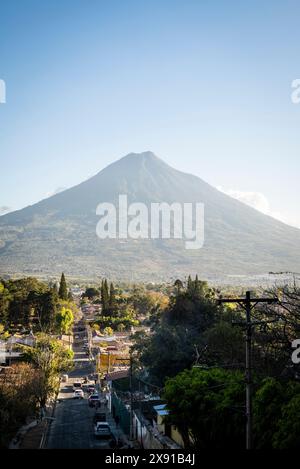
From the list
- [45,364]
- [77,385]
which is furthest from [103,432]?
[77,385]

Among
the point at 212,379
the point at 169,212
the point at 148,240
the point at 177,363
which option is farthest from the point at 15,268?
A: the point at 212,379

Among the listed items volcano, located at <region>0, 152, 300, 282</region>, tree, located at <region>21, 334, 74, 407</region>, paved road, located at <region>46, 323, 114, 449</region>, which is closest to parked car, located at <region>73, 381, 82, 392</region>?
→ paved road, located at <region>46, 323, 114, 449</region>

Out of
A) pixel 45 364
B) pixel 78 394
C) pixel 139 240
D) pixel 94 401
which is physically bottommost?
pixel 78 394

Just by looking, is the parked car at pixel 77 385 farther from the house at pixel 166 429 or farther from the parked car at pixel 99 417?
the house at pixel 166 429

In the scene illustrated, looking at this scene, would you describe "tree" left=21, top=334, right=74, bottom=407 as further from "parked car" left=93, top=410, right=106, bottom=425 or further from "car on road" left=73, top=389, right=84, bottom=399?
"parked car" left=93, top=410, right=106, bottom=425

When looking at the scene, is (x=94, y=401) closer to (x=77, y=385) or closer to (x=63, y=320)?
(x=77, y=385)

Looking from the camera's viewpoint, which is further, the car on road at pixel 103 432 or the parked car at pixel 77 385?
the parked car at pixel 77 385

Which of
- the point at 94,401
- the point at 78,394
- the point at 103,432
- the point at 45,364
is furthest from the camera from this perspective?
the point at 78,394

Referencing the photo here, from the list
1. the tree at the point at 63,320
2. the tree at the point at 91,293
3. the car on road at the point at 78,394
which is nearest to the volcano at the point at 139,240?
the tree at the point at 91,293

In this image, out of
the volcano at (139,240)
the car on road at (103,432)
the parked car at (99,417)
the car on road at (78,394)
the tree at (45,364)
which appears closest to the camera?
the car on road at (103,432)

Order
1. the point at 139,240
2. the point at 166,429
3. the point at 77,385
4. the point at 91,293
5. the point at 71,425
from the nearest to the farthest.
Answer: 1. the point at 166,429
2. the point at 71,425
3. the point at 77,385
4. the point at 91,293
5. the point at 139,240

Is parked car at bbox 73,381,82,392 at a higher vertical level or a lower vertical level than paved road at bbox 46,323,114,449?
lower
